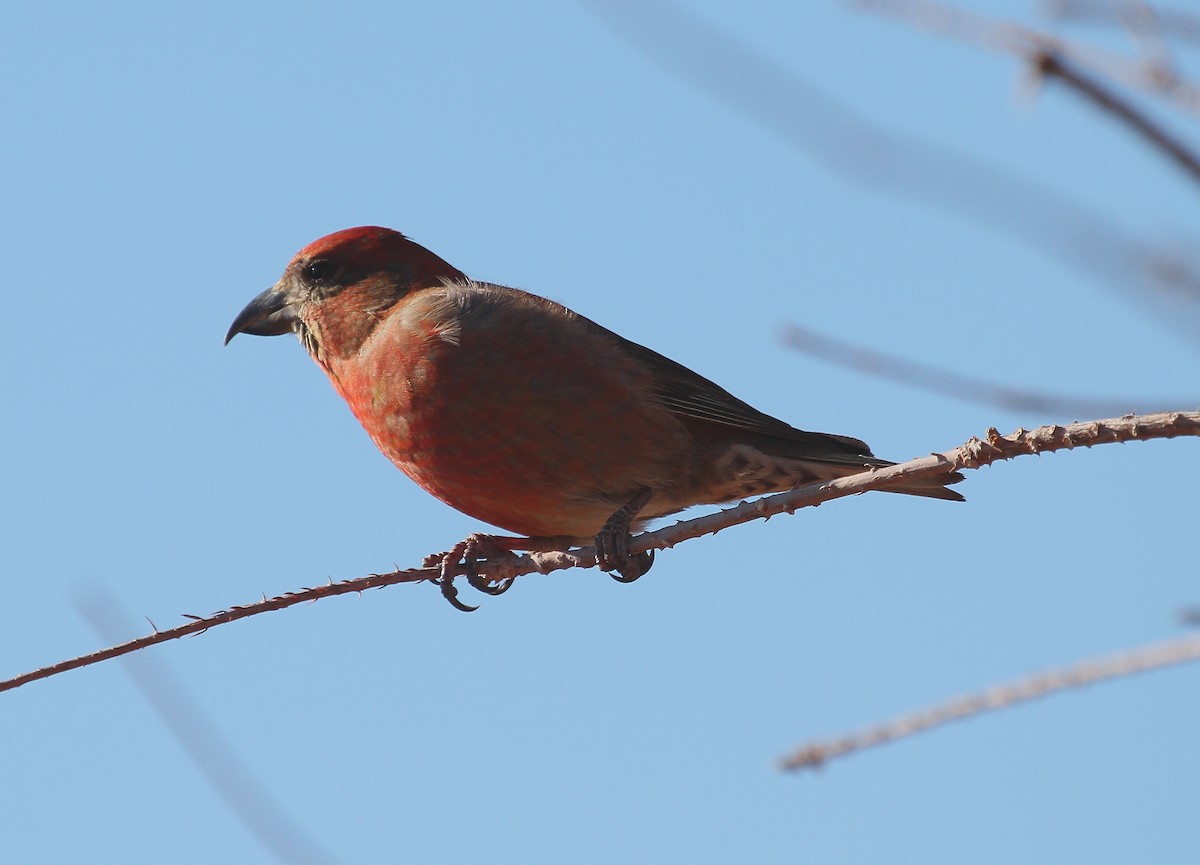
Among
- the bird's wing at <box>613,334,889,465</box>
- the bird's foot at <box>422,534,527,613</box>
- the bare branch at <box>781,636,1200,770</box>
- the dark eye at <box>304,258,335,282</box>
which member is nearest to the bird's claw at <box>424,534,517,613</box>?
the bird's foot at <box>422,534,527,613</box>

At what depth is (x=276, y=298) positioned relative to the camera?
5191mm

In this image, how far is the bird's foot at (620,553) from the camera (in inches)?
153

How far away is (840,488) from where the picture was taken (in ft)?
8.20

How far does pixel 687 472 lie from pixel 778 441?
12.9 inches

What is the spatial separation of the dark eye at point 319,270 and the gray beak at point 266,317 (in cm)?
14

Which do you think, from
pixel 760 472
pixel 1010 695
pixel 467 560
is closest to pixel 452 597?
pixel 467 560

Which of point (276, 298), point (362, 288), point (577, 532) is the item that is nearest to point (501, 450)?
point (577, 532)

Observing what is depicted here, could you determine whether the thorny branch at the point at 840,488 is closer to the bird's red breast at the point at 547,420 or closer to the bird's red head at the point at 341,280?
the bird's red breast at the point at 547,420

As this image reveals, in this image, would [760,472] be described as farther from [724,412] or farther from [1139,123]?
[1139,123]

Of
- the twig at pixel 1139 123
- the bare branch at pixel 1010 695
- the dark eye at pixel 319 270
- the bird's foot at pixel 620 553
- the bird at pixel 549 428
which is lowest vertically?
the bare branch at pixel 1010 695

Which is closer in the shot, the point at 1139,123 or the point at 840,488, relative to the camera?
the point at 1139,123

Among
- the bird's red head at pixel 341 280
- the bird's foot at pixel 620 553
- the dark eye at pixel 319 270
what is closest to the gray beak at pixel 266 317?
the bird's red head at pixel 341 280

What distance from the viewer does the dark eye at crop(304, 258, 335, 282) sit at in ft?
16.6

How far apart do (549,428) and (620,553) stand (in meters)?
0.57
